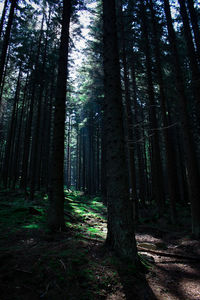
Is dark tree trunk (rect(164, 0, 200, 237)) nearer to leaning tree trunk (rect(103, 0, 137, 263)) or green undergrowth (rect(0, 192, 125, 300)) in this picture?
leaning tree trunk (rect(103, 0, 137, 263))

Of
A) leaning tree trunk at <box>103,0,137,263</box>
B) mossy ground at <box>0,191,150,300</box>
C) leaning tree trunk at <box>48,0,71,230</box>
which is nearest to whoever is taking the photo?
mossy ground at <box>0,191,150,300</box>

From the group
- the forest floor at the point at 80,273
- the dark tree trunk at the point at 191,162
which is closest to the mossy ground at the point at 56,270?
the forest floor at the point at 80,273

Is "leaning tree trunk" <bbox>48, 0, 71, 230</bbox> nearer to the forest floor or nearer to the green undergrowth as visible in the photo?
the forest floor

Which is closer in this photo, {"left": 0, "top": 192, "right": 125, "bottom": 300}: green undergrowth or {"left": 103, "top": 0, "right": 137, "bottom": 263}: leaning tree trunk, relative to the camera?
{"left": 0, "top": 192, "right": 125, "bottom": 300}: green undergrowth

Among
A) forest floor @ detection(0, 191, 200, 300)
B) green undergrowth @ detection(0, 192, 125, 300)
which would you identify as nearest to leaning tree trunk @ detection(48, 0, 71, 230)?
forest floor @ detection(0, 191, 200, 300)

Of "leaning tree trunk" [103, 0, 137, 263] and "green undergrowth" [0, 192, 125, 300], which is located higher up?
"leaning tree trunk" [103, 0, 137, 263]

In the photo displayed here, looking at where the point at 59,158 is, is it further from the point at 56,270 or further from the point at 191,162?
the point at 191,162

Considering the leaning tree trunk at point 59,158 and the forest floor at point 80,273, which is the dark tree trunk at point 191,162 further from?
the leaning tree trunk at point 59,158

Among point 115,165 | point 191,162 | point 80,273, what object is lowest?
point 80,273

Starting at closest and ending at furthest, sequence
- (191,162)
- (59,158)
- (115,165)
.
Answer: (115,165)
(59,158)
(191,162)

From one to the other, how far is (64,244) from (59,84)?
5854mm

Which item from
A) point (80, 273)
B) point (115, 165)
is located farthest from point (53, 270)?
point (115, 165)

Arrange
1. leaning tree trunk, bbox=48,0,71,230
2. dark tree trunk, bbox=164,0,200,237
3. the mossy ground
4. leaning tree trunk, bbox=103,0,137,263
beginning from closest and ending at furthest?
the mossy ground, leaning tree trunk, bbox=103,0,137,263, leaning tree trunk, bbox=48,0,71,230, dark tree trunk, bbox=164,0,200,237

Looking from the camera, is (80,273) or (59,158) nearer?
(80,273)
